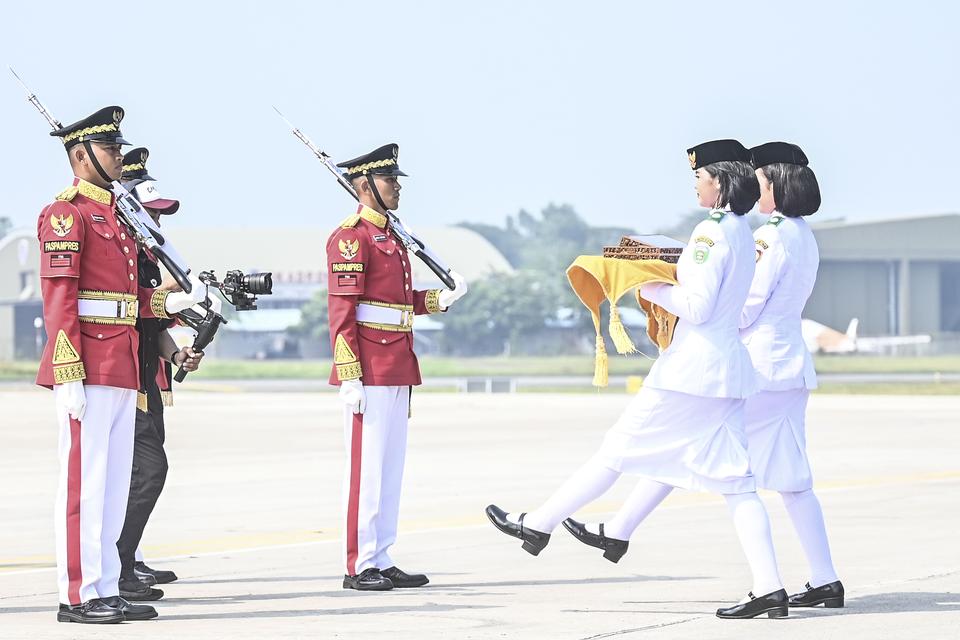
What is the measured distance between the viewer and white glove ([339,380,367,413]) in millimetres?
8336

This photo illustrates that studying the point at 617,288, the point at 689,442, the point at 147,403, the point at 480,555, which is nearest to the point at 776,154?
the point at 617,288

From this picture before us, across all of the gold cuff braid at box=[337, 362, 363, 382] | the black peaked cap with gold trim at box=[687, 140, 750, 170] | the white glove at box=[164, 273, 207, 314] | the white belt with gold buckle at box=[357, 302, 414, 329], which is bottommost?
the gold cuff braid at box=[337, 362, 363, 382]

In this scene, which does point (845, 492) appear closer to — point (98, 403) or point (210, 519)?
point (210, 519)

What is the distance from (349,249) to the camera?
839 centimetres

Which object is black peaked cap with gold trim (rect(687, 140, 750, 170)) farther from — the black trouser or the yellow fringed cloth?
the black trouser

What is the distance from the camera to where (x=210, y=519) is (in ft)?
38.9

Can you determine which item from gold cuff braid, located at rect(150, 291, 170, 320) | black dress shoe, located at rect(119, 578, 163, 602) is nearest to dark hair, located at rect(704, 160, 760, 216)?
gold cuff braid, located at rect(150, 291, 170, 320)

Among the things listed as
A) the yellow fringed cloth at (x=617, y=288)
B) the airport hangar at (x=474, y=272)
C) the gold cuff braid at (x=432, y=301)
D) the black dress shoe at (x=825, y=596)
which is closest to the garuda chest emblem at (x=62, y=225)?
the yellow fringed cloth at (x=617, y=288)

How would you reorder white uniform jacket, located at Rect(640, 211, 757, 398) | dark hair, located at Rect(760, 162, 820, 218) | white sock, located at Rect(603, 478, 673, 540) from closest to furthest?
white uniform jacket, located at Rect(640, 211, 757, 398), dark hair, located at Rect(760, 162, 820, 218), white sock, located at Rect(603, 478, 673, 540)

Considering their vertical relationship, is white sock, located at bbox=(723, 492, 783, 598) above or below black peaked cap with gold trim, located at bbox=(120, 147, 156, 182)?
below

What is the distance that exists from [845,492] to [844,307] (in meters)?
73.6

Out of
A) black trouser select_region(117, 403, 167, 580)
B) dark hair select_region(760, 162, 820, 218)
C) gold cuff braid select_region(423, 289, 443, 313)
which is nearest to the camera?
dark hair select_region(760, 162, 820, 218)

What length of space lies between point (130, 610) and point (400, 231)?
247cm

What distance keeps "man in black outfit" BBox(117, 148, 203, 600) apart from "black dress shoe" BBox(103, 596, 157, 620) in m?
0.61
